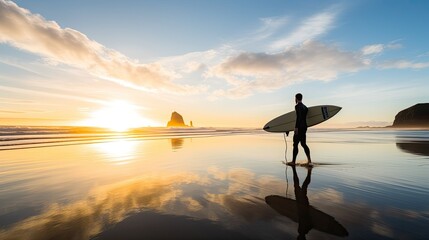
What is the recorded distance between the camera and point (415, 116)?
108625mm

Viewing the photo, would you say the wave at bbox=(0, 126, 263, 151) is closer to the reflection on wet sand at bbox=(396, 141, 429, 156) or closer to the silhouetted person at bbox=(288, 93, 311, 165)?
the silhouetted person at bbox=(288, 93, 311, 165)

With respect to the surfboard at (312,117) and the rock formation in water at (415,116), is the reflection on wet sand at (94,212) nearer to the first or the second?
the surfboard at (312,117)

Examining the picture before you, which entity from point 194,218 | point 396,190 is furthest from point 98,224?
point 396,190

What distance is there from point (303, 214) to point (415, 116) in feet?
462

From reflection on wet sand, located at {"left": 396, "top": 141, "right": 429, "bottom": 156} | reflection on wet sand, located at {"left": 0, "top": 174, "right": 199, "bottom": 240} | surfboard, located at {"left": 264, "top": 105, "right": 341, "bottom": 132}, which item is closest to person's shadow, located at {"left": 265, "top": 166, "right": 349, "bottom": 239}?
reflection on wet sand, located at {"left": 0, "top": 174, "right": 199, "bottom": 240}

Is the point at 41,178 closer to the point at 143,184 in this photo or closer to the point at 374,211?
the point at 143,184

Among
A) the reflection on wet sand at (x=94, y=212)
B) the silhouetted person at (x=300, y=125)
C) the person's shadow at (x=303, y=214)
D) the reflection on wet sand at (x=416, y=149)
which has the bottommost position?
the reflection on wet sand at (x=416, y=149)

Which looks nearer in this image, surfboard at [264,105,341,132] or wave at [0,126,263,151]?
surfboard at [264,105,341,132]

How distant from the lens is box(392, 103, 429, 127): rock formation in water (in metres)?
106

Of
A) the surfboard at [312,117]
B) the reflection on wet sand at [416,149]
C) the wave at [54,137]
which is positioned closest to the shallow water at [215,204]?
the surfboard at [312,117]

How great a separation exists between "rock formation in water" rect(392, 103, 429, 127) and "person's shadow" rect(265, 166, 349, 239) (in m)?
135

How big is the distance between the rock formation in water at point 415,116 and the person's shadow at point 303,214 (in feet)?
444

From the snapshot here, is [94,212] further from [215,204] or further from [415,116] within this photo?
[415,116]

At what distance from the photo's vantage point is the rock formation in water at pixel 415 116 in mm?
105631
